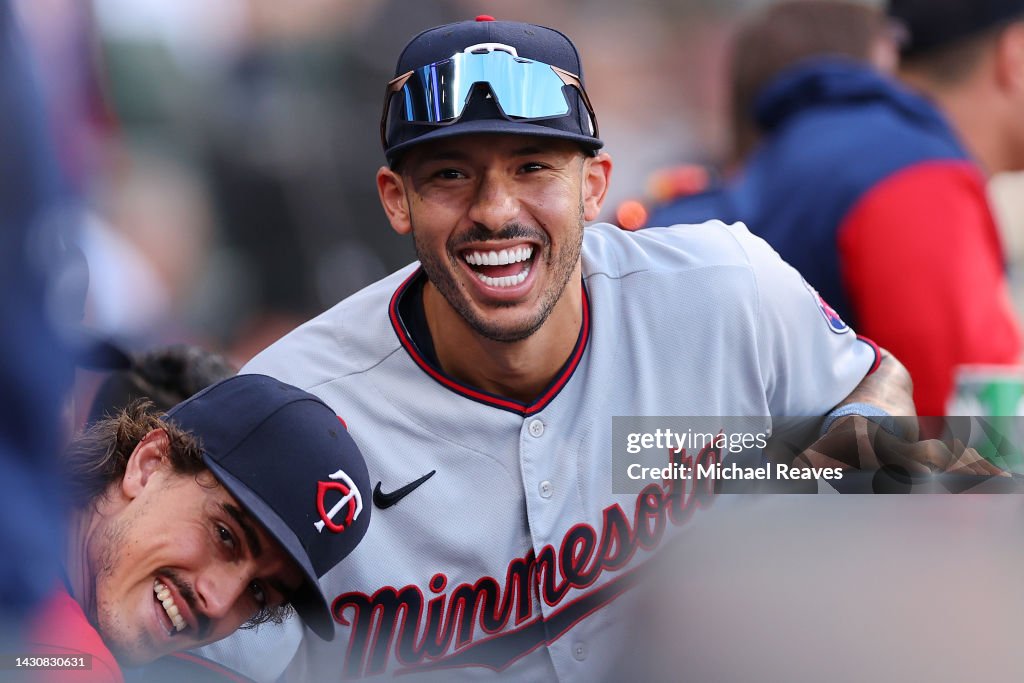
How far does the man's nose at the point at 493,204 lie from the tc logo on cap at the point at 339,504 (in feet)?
1.44

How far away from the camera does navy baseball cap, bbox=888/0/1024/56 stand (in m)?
2.89

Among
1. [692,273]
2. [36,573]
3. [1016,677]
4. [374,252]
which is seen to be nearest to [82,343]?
[36,573]

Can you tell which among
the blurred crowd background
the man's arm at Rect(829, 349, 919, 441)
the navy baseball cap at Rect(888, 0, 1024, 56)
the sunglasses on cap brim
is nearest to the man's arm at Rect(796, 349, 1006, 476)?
the man's arm at Rect(829, 349, 919, 441)

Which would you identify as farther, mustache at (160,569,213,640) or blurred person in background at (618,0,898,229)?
blurred person in background at (618,0,898,229)

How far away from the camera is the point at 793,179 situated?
284cm

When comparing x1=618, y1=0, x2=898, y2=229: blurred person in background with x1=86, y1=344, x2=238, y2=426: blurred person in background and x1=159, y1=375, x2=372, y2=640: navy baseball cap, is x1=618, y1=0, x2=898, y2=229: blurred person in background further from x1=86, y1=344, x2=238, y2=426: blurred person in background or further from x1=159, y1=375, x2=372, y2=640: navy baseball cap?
x1=159, y1=375, x2=372, y2=640: navy baseball cap

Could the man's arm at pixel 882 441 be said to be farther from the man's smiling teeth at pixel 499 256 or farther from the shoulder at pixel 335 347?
the shoulder at pixel 335 347

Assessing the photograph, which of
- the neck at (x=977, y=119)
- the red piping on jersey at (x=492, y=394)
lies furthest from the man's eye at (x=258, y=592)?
the neck at (x=977, y=119)

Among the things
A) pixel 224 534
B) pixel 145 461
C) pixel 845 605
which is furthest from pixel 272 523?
pixel 845 605

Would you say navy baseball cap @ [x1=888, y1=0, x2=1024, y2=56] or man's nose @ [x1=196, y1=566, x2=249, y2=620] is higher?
navy baseball cap @ [x1=888, y1=0, x2=1024, y2=56]

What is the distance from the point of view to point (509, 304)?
6.35 feet

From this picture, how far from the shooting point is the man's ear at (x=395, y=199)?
2.02m

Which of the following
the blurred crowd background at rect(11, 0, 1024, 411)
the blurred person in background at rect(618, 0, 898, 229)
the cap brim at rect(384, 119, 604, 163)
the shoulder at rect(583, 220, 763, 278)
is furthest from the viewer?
the blurred crowd background at rect(11, 0, 1024, 411)
